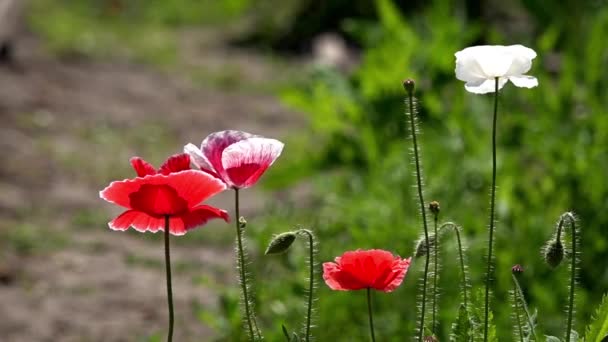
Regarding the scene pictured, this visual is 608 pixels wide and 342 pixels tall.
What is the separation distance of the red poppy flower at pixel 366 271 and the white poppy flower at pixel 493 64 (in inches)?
9.2

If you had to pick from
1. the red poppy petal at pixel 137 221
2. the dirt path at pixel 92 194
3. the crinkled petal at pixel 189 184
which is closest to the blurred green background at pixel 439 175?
the dirt path at pixel 92 194

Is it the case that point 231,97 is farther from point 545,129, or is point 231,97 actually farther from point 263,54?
point 545,129

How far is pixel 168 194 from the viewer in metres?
1.48

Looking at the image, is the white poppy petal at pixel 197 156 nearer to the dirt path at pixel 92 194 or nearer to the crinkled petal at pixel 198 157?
the crinkled petal at pixel 198 157

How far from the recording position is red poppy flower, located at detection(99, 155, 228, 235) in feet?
4.82

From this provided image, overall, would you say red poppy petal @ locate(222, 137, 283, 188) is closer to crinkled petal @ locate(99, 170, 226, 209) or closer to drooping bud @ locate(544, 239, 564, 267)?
crinkled petal @ locate(99, 170, 226, 209)

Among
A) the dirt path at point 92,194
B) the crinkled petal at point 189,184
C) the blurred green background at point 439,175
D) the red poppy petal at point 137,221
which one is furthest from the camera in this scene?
the dirt path at point 92,194

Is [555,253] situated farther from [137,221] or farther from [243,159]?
[137,221]

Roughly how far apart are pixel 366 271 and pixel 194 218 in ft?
0.74

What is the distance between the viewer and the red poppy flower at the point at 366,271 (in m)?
1.52

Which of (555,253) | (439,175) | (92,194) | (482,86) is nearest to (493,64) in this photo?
(482,86)

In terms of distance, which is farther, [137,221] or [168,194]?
[137,221]

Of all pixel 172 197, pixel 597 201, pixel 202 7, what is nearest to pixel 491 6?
pixel 202 7

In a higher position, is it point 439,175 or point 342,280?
point 439,175
